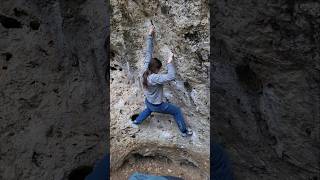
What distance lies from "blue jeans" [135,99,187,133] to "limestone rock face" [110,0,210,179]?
0.29 ft

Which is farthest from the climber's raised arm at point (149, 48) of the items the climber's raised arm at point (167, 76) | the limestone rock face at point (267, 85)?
the limestone rock face at point (267, 85)

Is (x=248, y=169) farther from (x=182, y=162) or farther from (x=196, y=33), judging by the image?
(x=196, y=33)

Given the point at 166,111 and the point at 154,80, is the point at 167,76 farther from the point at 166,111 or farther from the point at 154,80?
the point at 166,111

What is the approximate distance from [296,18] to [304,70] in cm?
36

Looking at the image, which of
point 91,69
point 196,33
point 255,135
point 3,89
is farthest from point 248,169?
point 3,89

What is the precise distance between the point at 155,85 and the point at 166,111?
0.87ft

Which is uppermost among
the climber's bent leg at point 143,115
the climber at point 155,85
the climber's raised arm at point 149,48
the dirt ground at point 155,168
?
the climber's raised arm at point 149,48

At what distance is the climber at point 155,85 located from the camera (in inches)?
134

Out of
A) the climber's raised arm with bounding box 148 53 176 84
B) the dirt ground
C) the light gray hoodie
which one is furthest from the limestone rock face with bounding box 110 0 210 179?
the climber's raised arm with bounding box 148 53 176 84

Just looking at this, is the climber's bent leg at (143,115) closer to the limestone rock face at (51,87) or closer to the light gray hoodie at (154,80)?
the light gray hoodie at (154,80)

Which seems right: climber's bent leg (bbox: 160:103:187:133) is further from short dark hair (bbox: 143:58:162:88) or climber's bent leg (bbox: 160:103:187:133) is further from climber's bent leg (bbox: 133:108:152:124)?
short dark hair (bbox: 143:58:162:88)

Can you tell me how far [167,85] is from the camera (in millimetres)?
3775

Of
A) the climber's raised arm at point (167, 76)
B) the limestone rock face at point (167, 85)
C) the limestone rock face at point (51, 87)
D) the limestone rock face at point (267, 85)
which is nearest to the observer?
the limestone rock face at point (267, 85)

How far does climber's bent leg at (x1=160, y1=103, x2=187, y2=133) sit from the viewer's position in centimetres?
365
